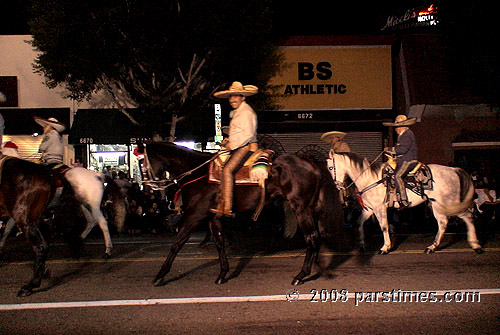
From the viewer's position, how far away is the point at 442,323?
5.37 meters

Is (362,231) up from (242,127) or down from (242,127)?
down

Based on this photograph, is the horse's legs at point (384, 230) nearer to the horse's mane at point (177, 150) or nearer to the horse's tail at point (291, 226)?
the horse's tail at point (291, 226)

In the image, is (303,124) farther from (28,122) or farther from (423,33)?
(28,122)

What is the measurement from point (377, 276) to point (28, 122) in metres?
17.9

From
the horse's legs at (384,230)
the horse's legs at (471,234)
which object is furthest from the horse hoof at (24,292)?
the horse's legs at (471,234)

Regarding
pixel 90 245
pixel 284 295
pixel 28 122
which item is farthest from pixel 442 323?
pixel 28 122

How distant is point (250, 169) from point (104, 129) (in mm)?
14038

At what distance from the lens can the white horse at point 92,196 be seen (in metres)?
9.53

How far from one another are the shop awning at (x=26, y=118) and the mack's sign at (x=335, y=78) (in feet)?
31.0

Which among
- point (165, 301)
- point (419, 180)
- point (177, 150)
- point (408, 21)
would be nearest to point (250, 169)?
point (177, 150)

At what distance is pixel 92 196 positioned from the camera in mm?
9805

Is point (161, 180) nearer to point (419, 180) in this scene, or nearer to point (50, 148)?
point (50, 148)

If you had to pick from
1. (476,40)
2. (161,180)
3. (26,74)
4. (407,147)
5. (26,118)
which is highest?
(476,40)

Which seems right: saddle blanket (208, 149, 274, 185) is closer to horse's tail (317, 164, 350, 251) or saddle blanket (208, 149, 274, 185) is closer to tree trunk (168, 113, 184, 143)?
horse's tail (317, 164, 350, 251)
